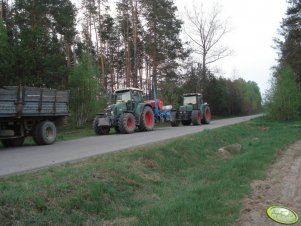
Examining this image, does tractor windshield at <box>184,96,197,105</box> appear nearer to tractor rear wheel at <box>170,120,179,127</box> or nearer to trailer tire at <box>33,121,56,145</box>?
tractor rear wheel at <box>170,120,179,127</box>

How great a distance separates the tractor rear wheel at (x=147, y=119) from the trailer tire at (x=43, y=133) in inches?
275

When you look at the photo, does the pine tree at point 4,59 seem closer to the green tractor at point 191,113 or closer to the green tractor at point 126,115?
the green tractor at point 126,115

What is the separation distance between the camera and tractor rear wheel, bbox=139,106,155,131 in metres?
21.3

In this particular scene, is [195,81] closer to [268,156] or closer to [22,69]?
[22,69]

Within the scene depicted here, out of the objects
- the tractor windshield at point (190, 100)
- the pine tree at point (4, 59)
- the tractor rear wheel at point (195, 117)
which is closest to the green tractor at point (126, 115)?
the tractor rear wheel at point (195, 117)

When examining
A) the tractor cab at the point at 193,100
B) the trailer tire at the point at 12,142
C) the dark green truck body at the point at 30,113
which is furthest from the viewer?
the tractor cab at the point at 193,100

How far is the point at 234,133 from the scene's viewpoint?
20.1 m

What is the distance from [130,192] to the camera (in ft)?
25.5

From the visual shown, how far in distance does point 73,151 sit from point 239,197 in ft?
20.1

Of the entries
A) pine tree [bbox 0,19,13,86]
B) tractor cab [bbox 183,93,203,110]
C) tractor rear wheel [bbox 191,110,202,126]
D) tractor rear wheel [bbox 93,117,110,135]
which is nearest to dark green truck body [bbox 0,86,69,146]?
tractor rear wheel [bbox 93,117,110,135]

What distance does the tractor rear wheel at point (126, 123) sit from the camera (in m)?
19.5

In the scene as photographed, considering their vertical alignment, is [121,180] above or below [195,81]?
below

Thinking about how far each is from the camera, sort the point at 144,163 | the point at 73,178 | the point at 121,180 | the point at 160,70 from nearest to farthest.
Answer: the point at 73,178
the point at 121,180
the point at 144,163
the point at 160,70

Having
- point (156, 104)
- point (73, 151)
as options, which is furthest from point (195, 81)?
point (73, 151)
